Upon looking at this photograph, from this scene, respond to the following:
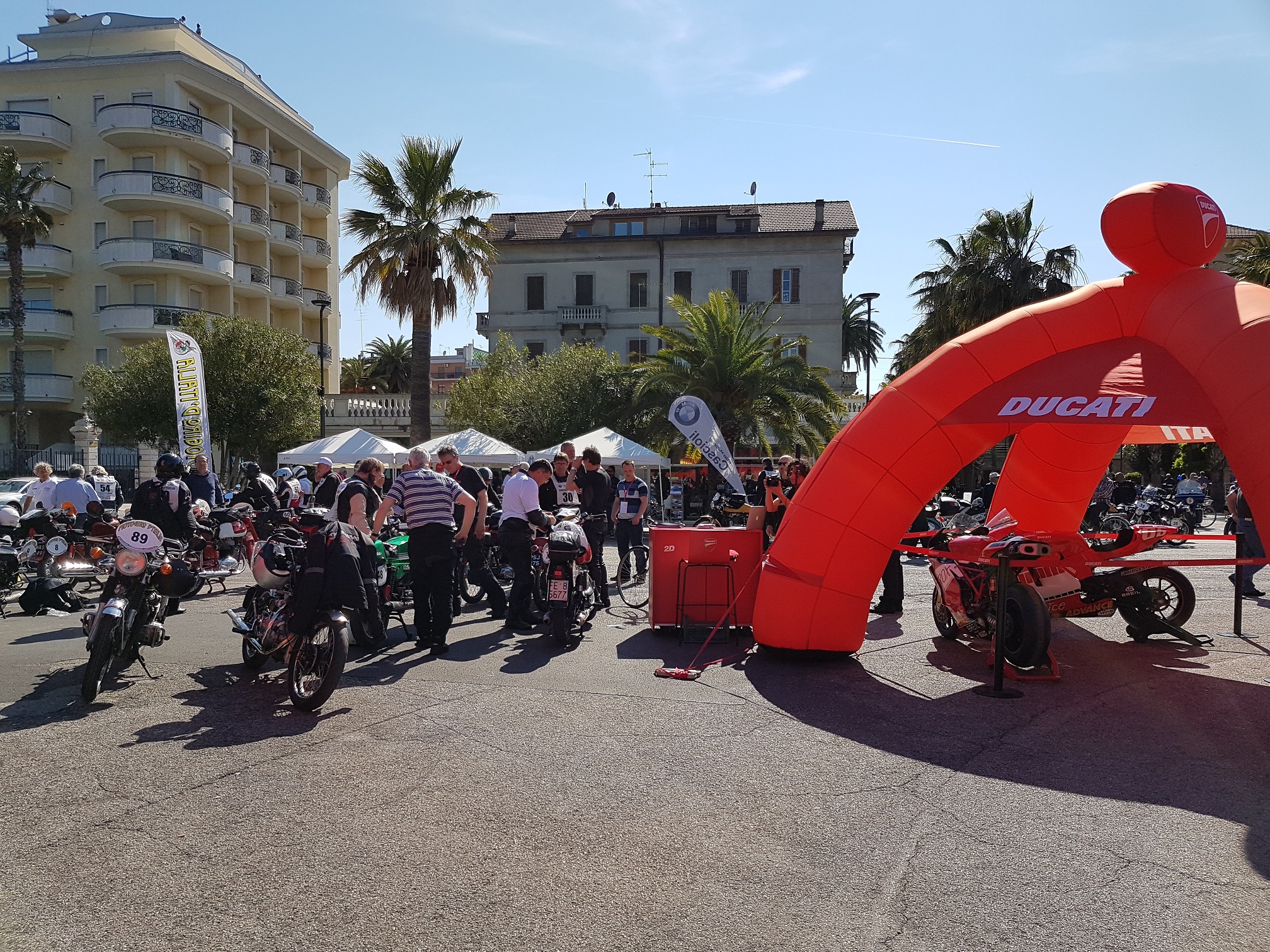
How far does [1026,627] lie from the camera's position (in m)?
8.02

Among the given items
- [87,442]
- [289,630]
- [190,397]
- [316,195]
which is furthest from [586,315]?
[289,630]

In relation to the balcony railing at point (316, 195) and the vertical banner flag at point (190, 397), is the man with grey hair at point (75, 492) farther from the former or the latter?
the balcony railing at point (316, 195)

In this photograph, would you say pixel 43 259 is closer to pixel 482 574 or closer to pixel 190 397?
pixel 190 397

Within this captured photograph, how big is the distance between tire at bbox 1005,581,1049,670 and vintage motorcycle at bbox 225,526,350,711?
531cm

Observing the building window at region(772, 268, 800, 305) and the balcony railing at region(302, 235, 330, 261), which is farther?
the balcony railing at region(302, 235, 330, 261)

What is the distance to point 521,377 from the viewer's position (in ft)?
109

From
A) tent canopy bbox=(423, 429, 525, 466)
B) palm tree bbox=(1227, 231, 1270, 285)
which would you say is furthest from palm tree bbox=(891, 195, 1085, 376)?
tent canopy bbox=(423, 429, 525, 466)

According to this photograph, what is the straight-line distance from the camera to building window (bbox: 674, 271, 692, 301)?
1849 inches

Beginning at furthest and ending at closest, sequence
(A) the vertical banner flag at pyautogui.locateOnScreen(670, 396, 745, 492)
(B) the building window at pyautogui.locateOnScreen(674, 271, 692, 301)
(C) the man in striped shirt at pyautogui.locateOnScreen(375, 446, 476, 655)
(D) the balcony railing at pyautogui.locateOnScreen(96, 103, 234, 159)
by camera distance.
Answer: (B) the building window at pyautogui.locateOnScreen(674, 271, 692, 301) < (D) the balcony railing at pyautogui.locateOnScreen(96, 103, 234, 159) < (A) the vertical banner flag at pyautogui.locateOnScreen(670, 396, 745, 492) < (C) the man in striped shirt at pyautogui.locateOnScreen(375, 446, 476, 655)

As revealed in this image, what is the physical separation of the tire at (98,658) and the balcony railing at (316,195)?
45745 mm

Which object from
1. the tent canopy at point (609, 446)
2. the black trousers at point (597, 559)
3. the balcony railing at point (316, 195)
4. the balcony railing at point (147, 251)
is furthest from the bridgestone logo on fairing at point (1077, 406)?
the balcony railing at point (316, 195)

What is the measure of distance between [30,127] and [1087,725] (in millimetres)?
46206

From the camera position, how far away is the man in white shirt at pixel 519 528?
1009 centimetres

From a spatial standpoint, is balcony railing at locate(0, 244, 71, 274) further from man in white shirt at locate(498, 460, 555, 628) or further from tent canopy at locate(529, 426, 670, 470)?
man in white shirt at locate(498, 460, 555, 628)
